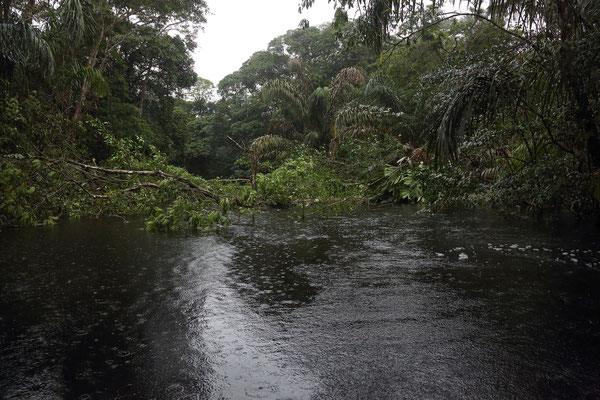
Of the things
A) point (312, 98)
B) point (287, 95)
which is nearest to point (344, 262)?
point (287, 95)

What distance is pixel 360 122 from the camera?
1379 cm

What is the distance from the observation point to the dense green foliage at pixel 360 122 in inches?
152

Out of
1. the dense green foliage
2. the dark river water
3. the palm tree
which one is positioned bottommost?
the dark river water

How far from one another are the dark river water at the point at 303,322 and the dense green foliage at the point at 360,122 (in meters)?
1.03

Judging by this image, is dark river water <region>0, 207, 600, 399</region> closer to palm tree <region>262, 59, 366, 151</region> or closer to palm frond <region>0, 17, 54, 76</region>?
palm frond <region>0, 17, 54, 76</region>

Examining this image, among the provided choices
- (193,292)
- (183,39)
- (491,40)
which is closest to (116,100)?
(183,39)

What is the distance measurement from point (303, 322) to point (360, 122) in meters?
11.9

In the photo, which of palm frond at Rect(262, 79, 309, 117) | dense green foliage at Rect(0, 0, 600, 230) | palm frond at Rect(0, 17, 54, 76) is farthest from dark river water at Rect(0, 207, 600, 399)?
palm frond at Rect(262, 79, 309, 117)

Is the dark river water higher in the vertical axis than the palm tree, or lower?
lower

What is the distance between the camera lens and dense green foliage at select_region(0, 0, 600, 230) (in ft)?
12.7

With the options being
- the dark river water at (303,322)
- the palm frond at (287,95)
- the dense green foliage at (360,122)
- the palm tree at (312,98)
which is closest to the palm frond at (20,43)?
the dense green foliage at (360,122)

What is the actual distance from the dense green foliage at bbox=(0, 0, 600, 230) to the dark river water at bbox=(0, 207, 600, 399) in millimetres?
1030

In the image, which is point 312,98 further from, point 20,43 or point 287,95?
point 20,43

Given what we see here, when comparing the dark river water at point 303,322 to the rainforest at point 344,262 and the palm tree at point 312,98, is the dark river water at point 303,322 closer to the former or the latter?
the rainforest at point 344,262
